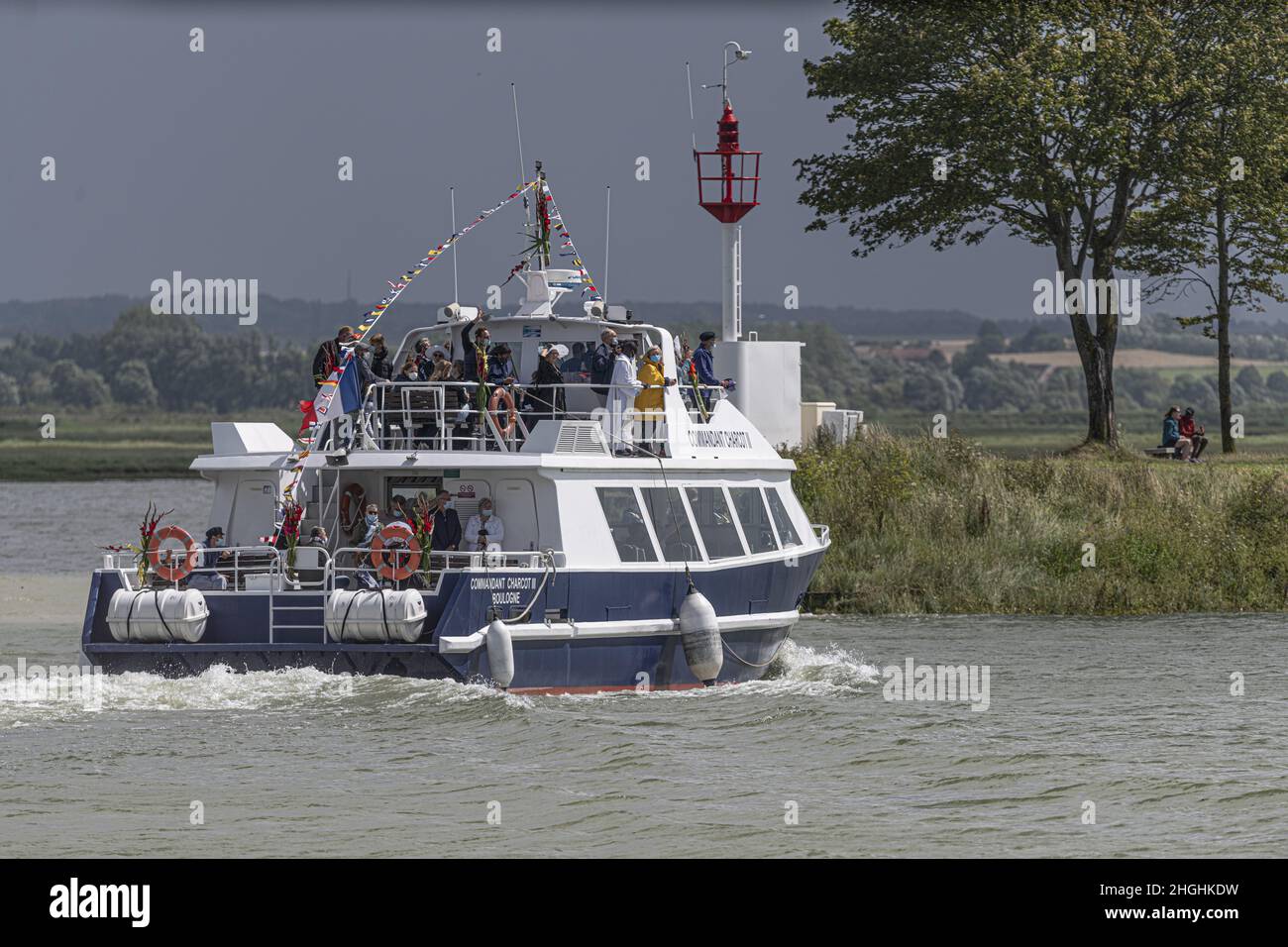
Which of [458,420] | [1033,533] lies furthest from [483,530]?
[1033,533]

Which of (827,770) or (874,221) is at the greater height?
(874,221)

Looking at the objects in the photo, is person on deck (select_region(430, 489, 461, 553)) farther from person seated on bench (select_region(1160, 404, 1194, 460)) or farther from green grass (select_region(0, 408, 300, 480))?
green grass (select_region(0, 408, 300, 480))

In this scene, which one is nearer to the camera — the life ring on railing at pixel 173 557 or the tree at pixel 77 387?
the life ring on railing at pixel 173 557

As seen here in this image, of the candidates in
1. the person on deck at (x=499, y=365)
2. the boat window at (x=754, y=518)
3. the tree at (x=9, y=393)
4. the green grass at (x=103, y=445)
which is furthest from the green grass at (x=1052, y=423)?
the person on deck at (x=499, y=365)

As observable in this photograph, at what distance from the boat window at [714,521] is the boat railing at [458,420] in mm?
853

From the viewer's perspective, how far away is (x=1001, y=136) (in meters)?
46.8

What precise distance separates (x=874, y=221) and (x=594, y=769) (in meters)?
32.2

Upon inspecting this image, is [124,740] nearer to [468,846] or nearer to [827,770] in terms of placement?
[468,846]

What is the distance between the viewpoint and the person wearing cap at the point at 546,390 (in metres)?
23.8

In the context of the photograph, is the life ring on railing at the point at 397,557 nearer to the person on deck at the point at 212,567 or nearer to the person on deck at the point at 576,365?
the person on deck at the point at 212,567

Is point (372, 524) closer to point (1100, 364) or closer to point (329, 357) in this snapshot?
point (329, 357)
